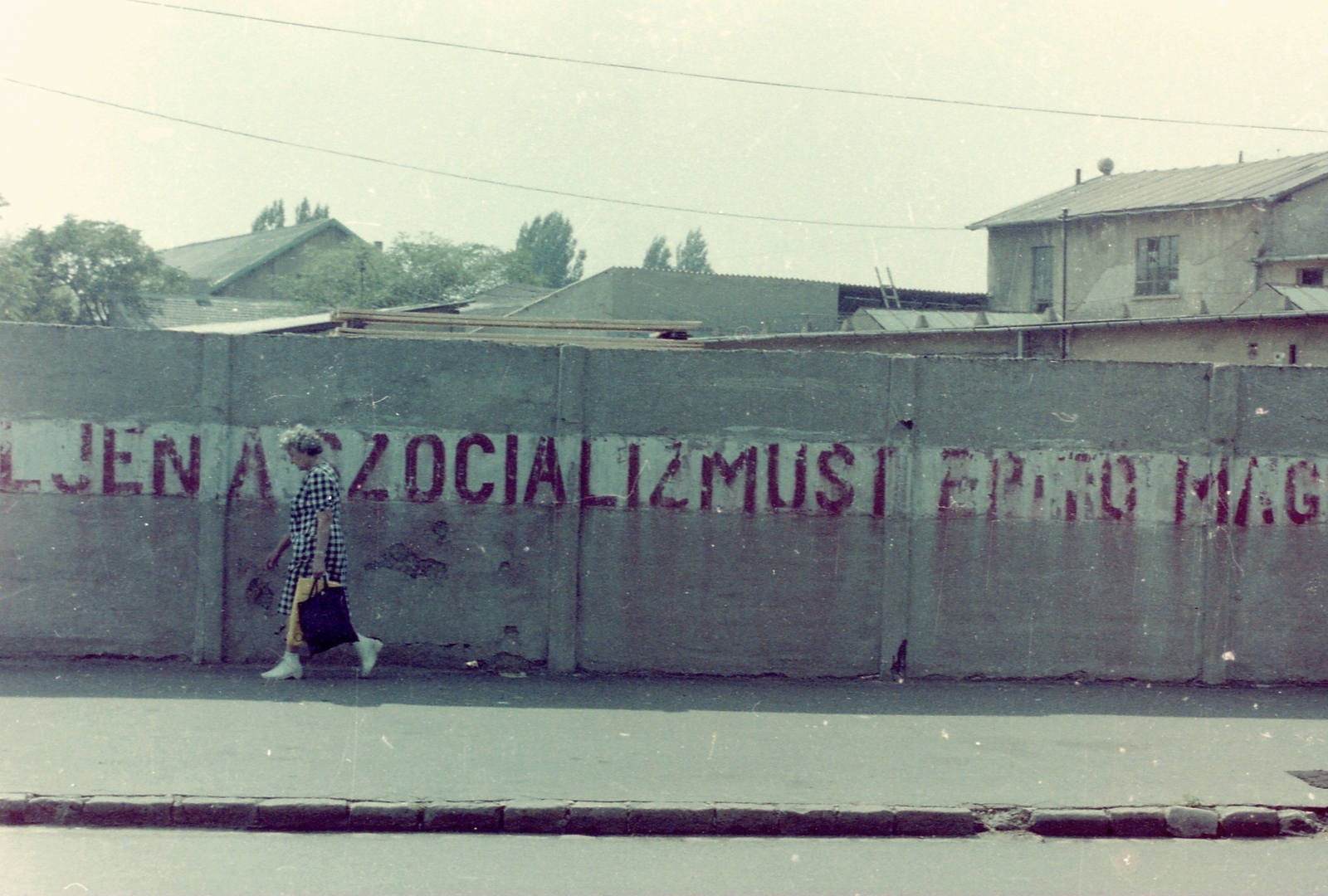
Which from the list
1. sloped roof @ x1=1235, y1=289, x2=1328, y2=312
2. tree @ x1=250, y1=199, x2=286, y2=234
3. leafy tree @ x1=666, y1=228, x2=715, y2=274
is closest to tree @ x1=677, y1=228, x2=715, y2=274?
leafy tree @ x1=666, y1=228, x2=715, y2=274

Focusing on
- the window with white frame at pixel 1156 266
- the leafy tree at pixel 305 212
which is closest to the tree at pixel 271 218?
the leafy tree at pixel 305 212

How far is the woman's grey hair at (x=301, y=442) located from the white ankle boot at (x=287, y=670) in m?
1.37

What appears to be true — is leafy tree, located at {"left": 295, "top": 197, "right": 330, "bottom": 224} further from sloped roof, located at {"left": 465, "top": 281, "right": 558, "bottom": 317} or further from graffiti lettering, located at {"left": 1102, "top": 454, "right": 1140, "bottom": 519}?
graffiti lettering, located at {"left": 1102, "top": 454, "right": 1140, "bottom": 519}

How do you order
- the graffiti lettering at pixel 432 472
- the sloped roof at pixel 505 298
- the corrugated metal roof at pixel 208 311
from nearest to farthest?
the graffiti lettering at pixel 432 472 → the sloped roof at pixel 505 298 → the corrugated metal roof at pixel 208 311

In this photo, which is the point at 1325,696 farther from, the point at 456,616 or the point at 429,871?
the point at 429,871

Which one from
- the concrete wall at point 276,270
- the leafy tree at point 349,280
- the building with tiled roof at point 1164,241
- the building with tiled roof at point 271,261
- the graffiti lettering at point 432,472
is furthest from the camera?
the concrete wall at point 276,270

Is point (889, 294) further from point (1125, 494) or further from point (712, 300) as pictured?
point (1125, 494)

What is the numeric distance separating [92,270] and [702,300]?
22072mm

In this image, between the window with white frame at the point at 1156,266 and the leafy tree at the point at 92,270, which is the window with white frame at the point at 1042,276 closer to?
the window with white frame at the point at 1156,266

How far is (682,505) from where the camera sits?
30.4ft

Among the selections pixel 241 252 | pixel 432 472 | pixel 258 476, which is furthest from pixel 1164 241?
pixel 241 252

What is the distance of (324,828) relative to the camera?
235 inches

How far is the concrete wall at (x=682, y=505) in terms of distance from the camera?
9031mm

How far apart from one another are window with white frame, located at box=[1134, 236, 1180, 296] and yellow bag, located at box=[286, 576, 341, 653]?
109 ft
